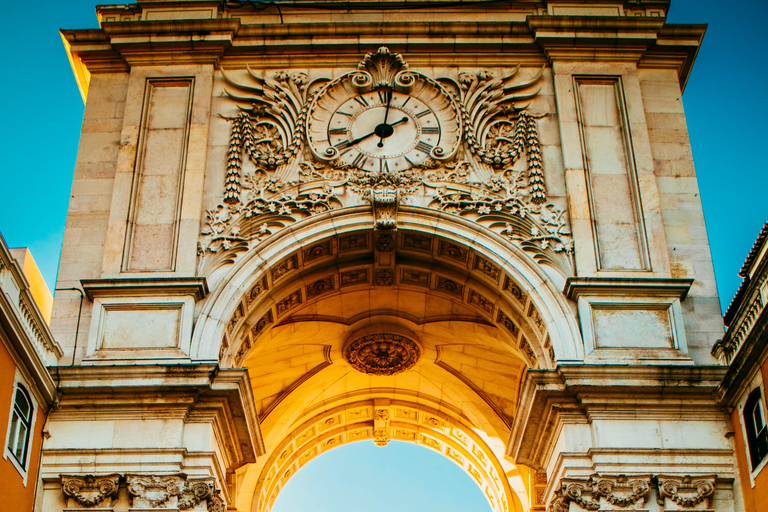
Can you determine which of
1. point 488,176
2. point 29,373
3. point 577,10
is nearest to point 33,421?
point 29,373

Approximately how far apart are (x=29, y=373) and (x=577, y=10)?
13042 mm

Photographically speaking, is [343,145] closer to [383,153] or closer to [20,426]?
[383,153]

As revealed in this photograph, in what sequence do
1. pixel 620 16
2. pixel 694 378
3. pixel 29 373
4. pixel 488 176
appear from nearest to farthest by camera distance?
1. pixel 29 373
2. pixel 694 378
3. pixel 488 176
4. pixel 620 16

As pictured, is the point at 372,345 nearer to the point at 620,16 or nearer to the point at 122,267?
the point at 122,267

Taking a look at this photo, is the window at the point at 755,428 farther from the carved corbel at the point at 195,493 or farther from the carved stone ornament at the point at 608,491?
the carved corbel at the point at 195,493

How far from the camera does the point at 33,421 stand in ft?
54.1

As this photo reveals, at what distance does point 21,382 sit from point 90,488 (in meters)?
2.01

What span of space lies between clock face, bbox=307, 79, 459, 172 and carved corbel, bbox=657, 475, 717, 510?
735cm

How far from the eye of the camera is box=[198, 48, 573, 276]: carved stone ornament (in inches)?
773

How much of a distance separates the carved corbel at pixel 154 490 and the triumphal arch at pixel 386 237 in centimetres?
7

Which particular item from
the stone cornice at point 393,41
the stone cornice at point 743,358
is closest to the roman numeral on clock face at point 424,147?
the stone cornice at point 393,41

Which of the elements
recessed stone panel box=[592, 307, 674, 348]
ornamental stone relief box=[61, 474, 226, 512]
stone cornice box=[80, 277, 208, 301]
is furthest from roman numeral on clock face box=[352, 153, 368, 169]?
ornamental stone relief box=[61, 474, 226, 512]

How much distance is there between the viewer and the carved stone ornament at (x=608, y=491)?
16.5 meters

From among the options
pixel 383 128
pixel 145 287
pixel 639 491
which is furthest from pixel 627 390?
pixel 145 287
